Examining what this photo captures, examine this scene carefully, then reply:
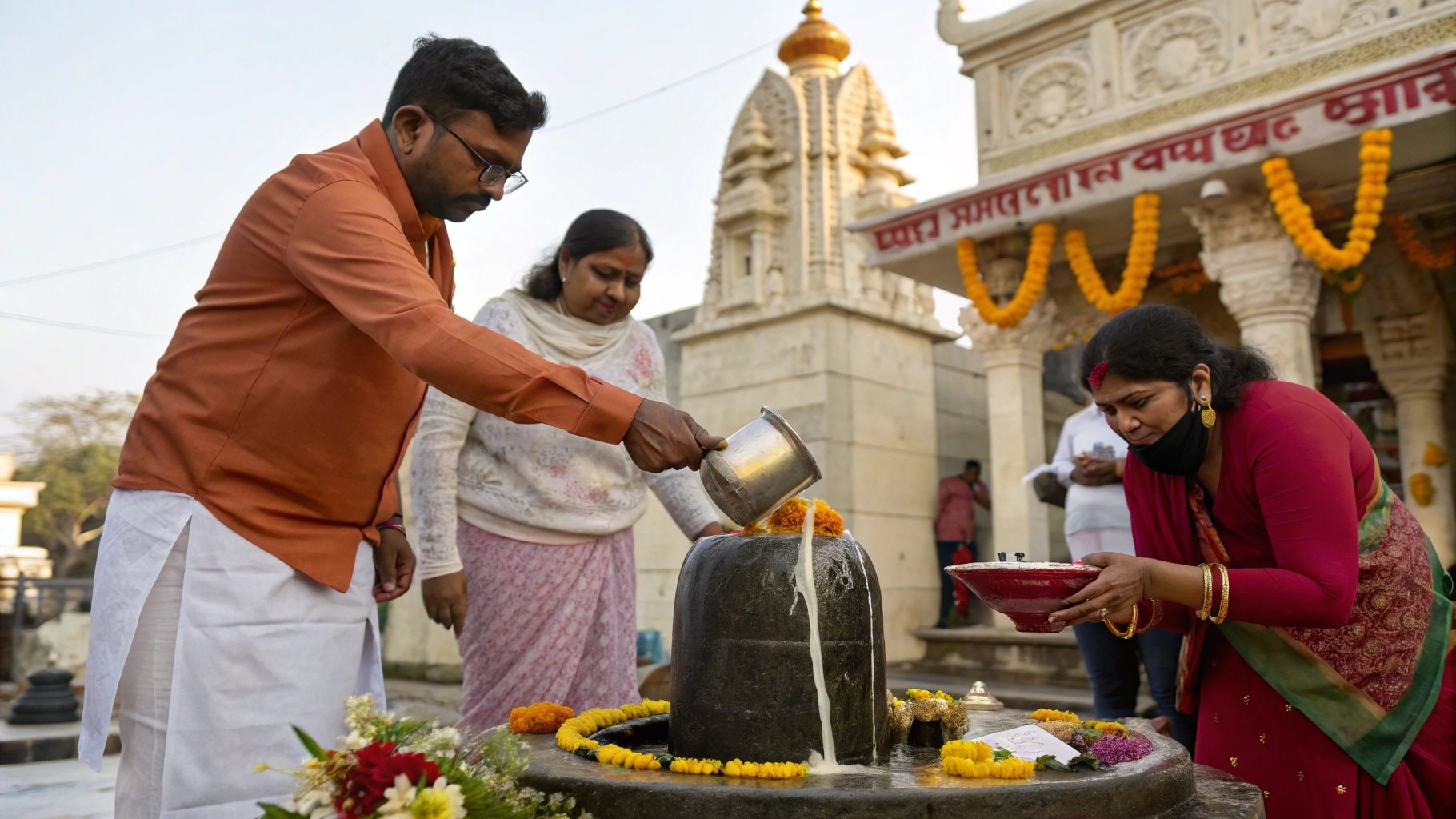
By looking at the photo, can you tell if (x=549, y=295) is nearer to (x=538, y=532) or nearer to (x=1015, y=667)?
(x=538, y=532)

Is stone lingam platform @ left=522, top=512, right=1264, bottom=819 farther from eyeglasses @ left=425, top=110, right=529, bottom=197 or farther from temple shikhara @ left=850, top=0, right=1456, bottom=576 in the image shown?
temple shikhara @ left=850, top=0, right=1456, bottom=576

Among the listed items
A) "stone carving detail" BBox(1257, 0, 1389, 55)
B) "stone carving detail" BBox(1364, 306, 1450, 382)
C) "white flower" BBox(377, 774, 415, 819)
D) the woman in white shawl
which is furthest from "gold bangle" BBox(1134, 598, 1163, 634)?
"stone carving detail" BBox(1364, 306, 1450, 382)

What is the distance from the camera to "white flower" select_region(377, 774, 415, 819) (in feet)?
4.68

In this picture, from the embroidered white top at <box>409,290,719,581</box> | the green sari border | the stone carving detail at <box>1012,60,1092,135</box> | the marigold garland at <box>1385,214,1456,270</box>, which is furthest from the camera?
the stone carving detail at <box>1012,60,1092,135</box>

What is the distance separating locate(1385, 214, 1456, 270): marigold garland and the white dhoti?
27.6ft

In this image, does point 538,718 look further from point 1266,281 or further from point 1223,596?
point 1266,281

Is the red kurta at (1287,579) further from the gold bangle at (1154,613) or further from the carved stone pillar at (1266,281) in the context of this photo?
the carved stone pillar at (1266,281)

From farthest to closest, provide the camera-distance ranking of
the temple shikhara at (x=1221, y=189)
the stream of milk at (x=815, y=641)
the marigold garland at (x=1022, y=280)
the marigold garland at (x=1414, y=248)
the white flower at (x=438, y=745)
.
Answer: the marigold garland at (x=1022, y=280), the marigold garland at (x=1414, y=248), the temple shikhara at (x=1221, y=189), the stream of milk at (x=815, y=641), the white flower at (x=438, y=745)

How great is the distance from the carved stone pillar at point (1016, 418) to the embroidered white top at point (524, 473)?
5804 millimetres

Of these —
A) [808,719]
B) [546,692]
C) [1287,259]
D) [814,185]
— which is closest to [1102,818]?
[808,719]

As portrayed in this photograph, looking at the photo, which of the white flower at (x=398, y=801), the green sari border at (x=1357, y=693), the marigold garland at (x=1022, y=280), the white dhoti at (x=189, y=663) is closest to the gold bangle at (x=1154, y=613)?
the green sari border at (x=1357, y=693)

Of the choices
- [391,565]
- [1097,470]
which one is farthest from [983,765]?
[1097,470]

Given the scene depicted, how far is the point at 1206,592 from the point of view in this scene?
7.10 feet

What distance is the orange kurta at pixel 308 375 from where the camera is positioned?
1.71 m
